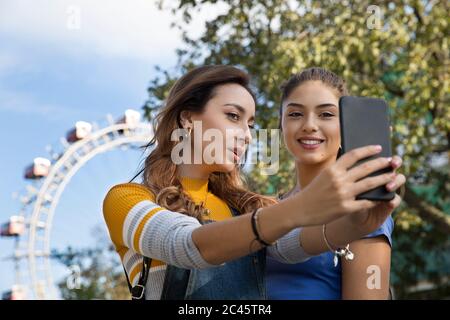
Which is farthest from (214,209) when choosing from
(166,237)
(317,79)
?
(317,79)

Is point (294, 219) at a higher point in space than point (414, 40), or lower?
lower

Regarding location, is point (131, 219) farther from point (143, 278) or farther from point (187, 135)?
point (187, 135)

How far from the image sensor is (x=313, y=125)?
8.67 feet

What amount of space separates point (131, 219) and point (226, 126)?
0.46 meters

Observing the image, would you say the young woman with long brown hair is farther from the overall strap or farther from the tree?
the tree

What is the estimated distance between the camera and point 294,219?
158 centimetres

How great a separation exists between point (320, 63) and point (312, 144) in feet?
18.2

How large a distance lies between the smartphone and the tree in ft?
20.0

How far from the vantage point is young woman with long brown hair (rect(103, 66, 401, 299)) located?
1541mm

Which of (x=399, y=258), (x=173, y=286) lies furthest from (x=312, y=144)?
(x=399, y=258)

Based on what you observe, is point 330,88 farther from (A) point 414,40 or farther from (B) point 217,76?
(A) point 414,40

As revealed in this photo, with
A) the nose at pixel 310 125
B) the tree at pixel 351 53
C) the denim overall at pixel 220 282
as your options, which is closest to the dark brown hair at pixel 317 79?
the nose at pixel 310 125

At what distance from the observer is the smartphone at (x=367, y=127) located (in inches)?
60.9
